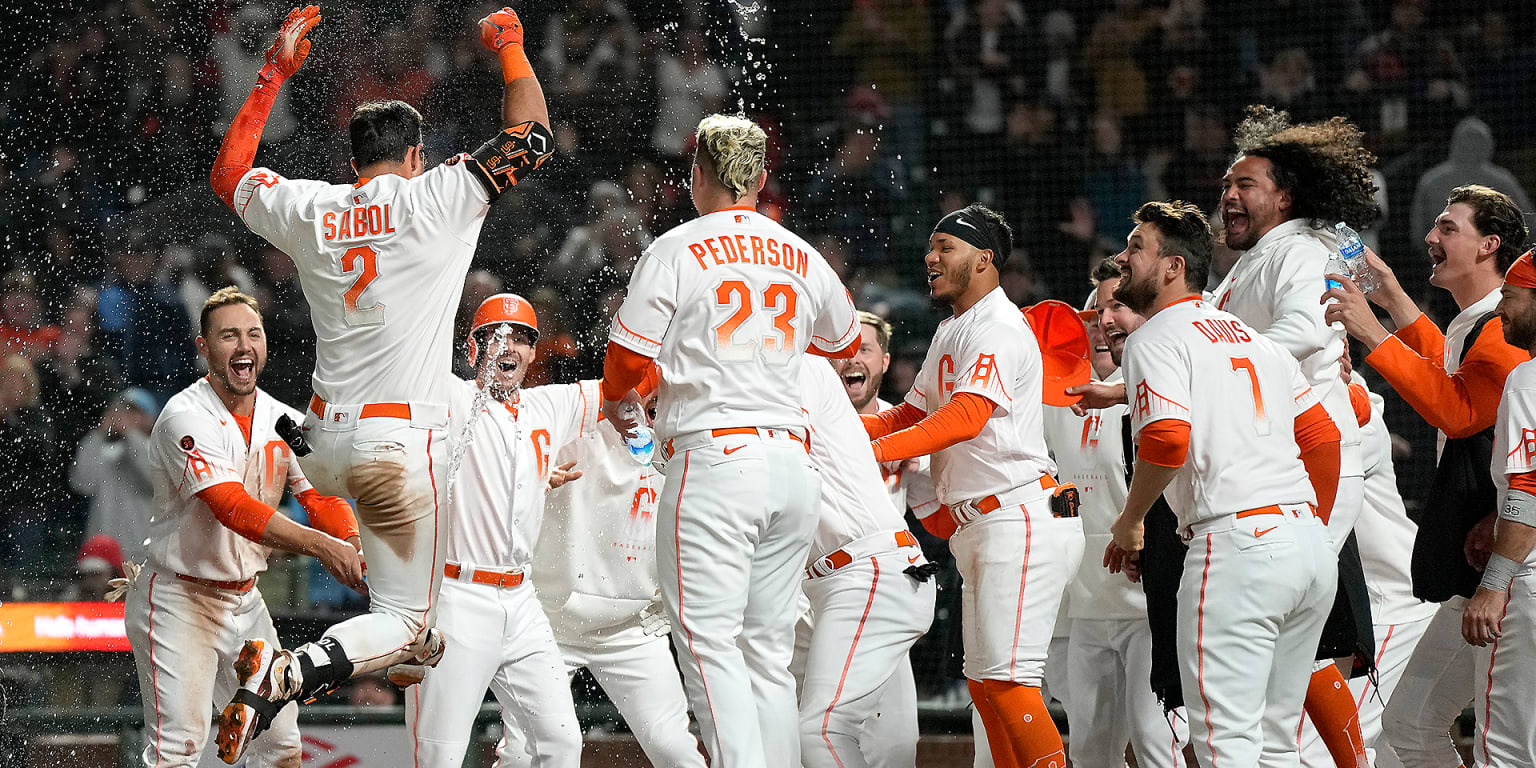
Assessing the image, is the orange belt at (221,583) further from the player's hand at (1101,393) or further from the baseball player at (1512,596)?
the baseball player at (1512,596)

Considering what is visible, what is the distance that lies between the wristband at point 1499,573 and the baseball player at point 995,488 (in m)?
1.21

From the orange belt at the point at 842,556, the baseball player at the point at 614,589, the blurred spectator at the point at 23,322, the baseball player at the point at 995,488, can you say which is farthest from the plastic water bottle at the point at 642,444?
the blurred spectator at the point at 23,322

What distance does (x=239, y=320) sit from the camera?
5445 mm

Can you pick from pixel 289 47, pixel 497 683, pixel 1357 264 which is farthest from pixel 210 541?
pixel 1357 264

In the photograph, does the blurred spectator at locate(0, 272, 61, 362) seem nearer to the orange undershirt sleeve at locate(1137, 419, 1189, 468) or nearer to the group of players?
the group of players

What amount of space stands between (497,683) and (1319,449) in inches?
108

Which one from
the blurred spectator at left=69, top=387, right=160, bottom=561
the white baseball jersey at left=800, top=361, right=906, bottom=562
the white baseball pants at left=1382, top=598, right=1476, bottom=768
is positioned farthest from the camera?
the blurred spectator at left=69, top=387, right=160, bottom=561

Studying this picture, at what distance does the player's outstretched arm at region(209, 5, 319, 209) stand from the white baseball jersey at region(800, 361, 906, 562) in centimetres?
184

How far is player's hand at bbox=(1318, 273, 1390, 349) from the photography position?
14.6ft

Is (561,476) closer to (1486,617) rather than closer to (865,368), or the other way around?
(865,368)

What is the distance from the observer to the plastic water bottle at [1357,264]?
478 centimetres

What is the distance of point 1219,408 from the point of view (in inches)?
162

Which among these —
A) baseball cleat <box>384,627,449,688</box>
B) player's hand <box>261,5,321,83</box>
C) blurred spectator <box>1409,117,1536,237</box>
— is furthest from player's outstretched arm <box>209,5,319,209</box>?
blurred spectator <box>1409,117,1536,237</box>

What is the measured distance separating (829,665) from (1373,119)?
22.6 ft
